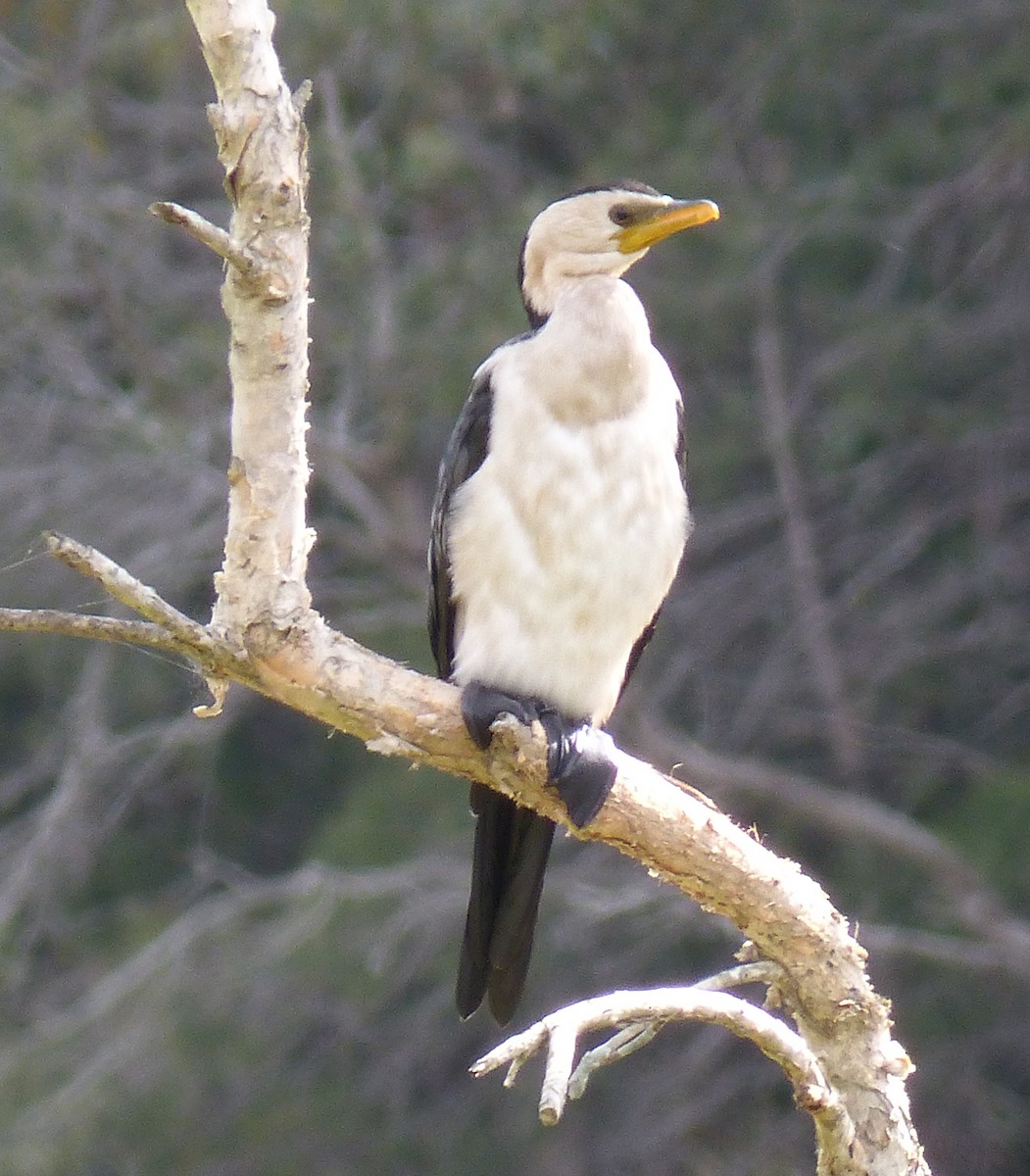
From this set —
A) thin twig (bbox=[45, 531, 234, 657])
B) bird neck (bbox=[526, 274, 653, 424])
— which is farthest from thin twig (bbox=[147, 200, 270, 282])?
bird neck (bbox=[526, 274, 653, 424])

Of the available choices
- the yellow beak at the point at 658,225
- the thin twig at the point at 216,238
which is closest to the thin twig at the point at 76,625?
the thin twig at the point at 216,238

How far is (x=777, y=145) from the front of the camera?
6.67m

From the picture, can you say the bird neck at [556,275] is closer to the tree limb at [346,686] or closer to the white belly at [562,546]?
the white belly at [562,546]

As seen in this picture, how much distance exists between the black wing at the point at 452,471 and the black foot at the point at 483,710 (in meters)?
0.33

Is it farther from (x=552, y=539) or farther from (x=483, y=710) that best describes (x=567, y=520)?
(x=483, y=710)

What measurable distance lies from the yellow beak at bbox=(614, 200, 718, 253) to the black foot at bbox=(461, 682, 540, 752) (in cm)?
83

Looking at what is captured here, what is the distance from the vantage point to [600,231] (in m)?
3.29

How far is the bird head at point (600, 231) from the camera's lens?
3270 millimetres


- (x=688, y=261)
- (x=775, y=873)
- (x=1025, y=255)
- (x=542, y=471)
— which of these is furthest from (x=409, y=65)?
(x=775, y=873)

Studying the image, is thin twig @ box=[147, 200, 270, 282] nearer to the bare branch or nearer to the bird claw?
the bird claw

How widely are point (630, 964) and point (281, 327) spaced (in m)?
4.67

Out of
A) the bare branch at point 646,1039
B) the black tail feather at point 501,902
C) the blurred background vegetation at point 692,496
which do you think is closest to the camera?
the bare branch at point 646,1039

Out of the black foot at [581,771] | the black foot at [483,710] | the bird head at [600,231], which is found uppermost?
the bird head at [600,231]

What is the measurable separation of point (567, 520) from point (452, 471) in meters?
0.28
